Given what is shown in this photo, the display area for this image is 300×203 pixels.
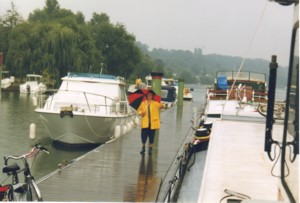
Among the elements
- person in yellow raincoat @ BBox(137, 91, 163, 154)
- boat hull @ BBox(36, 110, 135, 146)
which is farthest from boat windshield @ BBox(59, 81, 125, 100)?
person in yellow raincoat @ BBox(137, 91, 163, 154)

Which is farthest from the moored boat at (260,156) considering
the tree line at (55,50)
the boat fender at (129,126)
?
the tree line at (55,50)

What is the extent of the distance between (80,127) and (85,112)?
48 cm

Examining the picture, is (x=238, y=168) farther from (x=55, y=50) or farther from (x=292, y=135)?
(x=55, y=50)

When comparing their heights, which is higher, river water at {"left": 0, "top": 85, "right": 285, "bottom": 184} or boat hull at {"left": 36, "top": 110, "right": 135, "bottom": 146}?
boat hull at {"left": 36, "top": 110, "right": 135, "bottom": 146}

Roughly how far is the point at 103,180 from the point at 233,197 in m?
4.49

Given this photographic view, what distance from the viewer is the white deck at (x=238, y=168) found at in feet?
13.0

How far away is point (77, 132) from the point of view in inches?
578

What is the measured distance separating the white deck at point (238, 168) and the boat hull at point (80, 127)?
26.1 ft

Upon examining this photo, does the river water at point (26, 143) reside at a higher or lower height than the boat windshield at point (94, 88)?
lower

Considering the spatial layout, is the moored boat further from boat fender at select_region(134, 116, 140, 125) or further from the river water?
boat fender at select_region(134, 116, 140, 125)

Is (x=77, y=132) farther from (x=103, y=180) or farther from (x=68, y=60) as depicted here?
(x=68, y=60)

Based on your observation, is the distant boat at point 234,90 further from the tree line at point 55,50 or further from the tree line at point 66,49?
the tree line at point 55,50

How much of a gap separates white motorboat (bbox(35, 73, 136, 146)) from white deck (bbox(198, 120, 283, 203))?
26.4 feet

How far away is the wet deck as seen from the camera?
23.1ft
